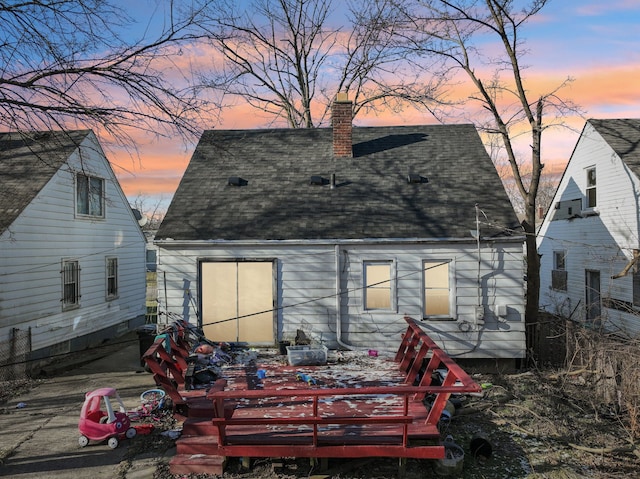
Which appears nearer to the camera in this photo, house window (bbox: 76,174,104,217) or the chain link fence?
the chain link fence

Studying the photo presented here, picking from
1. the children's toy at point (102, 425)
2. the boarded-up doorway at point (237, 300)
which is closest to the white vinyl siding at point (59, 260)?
the boarded-up doorway at point (237, 300)

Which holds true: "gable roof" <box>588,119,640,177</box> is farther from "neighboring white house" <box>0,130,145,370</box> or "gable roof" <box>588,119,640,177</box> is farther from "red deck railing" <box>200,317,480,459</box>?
"neighboring white house" <box>0,130,145,370</box>

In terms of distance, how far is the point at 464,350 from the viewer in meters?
11.2

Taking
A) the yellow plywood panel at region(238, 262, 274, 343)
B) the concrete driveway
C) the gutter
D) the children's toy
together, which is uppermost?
the gutter

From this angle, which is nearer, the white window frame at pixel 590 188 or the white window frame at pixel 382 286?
the white window frame at pixel 382 286

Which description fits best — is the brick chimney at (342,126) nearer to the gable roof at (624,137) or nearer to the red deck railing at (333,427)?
the red deck railing at (333,427)

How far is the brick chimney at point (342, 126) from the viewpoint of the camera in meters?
13.8

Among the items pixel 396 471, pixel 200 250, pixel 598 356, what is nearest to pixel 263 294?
pixel 200 250

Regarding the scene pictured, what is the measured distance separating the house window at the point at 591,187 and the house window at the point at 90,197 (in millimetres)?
17193

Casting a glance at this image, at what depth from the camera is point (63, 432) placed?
7.74 m

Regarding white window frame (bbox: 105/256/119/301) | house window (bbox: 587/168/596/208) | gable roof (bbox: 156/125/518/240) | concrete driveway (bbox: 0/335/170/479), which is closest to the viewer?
concrete driveway (bbox: 0/335/170/479)

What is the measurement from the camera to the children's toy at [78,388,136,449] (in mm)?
7023

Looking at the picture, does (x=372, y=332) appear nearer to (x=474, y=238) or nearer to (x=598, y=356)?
(x=474, y=238)

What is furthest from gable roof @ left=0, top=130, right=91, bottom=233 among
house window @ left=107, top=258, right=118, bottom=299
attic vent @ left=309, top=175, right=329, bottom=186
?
attic vent @ left=309, top=175, right=329, bottom=186
